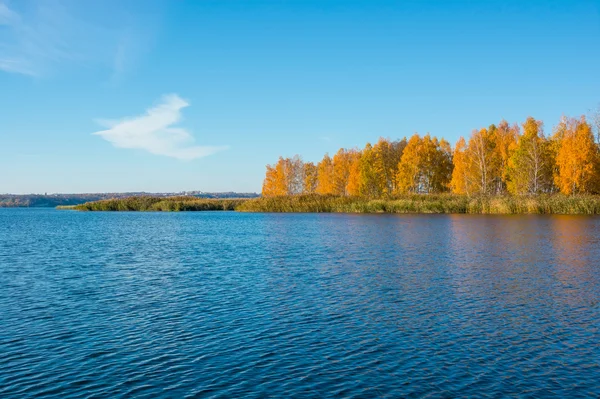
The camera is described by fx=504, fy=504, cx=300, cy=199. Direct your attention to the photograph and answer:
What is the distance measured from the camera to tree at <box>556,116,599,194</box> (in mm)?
78625

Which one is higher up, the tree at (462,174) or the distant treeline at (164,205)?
the tree at (462,174)

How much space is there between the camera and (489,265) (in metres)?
27.5

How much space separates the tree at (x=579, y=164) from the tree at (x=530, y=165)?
3867 mm

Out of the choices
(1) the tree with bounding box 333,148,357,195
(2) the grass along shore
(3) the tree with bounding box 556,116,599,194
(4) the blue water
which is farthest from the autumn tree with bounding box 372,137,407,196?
(4) the blue water

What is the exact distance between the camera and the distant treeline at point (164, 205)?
12731 centimetres

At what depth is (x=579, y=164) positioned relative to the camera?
259 feet

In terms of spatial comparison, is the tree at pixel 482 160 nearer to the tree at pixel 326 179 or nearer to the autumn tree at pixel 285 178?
the tree at pixel 326 179

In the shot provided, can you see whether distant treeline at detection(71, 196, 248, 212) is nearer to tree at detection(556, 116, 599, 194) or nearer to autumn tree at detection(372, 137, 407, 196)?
autumn tree at detection(372, 137, 407, 196)

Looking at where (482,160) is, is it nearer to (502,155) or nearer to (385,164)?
(502,155)

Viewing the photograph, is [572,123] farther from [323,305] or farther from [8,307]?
[8,307]

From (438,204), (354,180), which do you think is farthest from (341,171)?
(438,204)

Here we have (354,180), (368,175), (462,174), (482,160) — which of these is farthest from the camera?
(354,180)

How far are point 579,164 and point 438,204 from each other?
73.0ft

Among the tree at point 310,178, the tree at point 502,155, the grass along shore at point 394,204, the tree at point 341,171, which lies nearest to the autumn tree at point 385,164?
the tree at point 341,171
